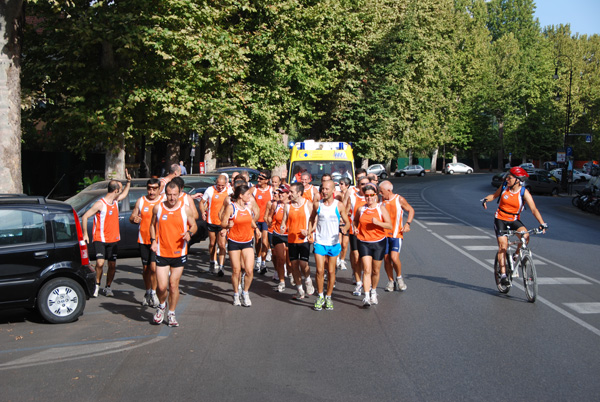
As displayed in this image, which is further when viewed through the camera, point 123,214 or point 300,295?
point 123,214

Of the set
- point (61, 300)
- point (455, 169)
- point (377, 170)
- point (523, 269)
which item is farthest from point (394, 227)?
point (455, 169)

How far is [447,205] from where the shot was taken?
104 feet

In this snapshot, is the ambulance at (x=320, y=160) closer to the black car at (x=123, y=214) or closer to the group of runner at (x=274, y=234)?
the black car at (x=123, y=214)

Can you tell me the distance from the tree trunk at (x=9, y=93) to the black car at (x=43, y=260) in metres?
5.17

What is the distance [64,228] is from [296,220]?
3296 mm

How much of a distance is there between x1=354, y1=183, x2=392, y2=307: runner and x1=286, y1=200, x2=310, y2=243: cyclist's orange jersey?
0.82 metres

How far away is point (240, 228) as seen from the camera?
31.3ft

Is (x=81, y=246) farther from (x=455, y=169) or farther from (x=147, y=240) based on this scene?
(x=455, y=169)

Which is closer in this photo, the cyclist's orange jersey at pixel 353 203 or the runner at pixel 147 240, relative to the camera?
the runner at pixel 147 240

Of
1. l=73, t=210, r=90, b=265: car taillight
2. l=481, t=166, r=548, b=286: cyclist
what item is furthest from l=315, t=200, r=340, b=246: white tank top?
l=73, t=210, r=90, b=265: car taillight

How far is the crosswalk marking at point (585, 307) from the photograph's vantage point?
370 inches

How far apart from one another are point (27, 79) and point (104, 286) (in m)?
9.71

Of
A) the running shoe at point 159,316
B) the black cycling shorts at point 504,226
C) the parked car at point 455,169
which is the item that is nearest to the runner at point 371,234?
the black cycling shorts at point 504,226

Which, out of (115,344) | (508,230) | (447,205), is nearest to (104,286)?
(115,344)
